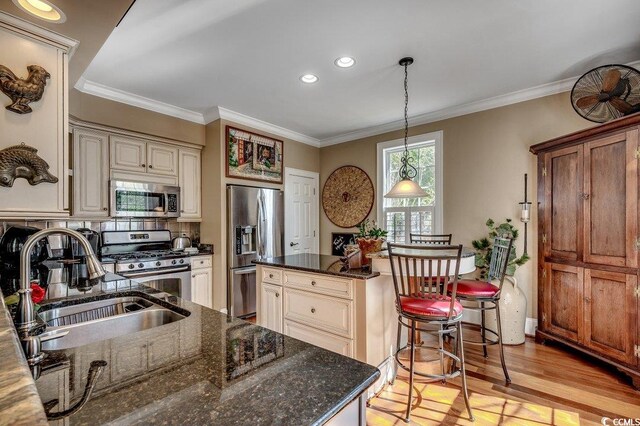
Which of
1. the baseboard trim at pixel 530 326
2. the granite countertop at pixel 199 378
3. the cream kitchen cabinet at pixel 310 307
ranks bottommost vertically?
the baseboard trim at pixel 530 326

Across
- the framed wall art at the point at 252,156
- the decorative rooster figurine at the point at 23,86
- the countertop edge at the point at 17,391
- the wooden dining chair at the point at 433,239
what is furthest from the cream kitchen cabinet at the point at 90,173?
the wooden dining chair at the point at 433,239

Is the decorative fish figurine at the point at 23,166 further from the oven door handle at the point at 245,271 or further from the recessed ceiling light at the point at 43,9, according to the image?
the oven door handle at the point at 245,271

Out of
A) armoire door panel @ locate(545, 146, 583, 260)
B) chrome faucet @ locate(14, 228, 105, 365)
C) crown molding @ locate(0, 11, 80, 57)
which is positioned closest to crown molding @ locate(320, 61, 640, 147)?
armoire door panel @ locate(545, 146, 583, 260)

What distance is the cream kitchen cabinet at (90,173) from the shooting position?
309 centimetres

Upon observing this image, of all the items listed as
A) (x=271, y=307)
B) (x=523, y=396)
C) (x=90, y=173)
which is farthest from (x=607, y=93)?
(x=90, y=173)

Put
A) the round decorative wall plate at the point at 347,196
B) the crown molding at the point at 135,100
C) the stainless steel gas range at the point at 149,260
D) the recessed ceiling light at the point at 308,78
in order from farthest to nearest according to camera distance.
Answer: the round decorative wall plate at the point at 347,196 → the stainless steel gas range at the point at 149,260 → the crown molding at the point at 135,100 → the recessed ceiling light at the point at 308,78

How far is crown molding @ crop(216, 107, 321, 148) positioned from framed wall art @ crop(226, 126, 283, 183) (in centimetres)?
11

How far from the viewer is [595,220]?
2539mm

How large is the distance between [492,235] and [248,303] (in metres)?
3.04

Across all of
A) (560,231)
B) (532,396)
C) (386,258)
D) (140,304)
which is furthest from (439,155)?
(140,304)

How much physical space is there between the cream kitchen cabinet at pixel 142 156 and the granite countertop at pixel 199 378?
10.0 feet

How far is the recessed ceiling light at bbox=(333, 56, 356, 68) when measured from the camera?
260cm

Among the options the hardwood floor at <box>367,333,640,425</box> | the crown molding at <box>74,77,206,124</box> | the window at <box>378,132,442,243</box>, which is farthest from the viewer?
the window at <box>378,132,442,243</box>

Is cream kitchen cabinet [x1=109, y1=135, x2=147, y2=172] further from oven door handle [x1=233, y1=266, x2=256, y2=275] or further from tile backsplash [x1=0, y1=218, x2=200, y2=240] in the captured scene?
oven door handle [x1=233, y1=266, x2=256, y2=275]
